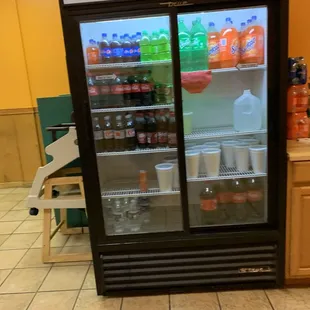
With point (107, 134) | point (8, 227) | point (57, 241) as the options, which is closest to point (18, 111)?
point (8, 227)

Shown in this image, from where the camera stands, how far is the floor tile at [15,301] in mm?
2273

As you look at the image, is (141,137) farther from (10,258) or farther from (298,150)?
(10,258)

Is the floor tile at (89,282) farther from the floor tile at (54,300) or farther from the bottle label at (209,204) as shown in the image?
the bottle label at (209,204)

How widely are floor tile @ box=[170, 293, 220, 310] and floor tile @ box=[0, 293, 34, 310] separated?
98cm

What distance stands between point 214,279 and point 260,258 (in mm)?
328

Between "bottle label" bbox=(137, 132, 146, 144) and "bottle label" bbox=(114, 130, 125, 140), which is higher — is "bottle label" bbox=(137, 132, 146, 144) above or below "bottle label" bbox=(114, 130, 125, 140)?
below

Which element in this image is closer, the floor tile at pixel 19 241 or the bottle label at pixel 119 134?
the bottle label at pixel 119 134

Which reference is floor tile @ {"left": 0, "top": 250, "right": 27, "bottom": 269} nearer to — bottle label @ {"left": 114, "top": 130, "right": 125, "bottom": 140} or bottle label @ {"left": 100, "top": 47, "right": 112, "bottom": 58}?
bottle label @ {"left": 114, "top": 130, "right": 125, "bottom": 140}

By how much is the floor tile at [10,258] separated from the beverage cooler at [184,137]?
1.00 m

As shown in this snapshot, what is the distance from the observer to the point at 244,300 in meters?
2.18

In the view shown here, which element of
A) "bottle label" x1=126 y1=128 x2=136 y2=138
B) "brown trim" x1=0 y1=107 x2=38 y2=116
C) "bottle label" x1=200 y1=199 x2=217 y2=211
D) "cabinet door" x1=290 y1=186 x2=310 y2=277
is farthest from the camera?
"brown trim" x1=0 y1=107 x2=38 y2=116

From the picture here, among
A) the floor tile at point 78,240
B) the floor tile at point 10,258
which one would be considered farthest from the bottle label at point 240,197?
the floor tile at point 10,258

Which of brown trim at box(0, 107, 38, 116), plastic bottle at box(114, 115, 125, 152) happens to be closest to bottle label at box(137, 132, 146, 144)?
plastic bottle at box(114, 115, 125, 152)

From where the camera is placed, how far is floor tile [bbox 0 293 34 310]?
7.46 ft
